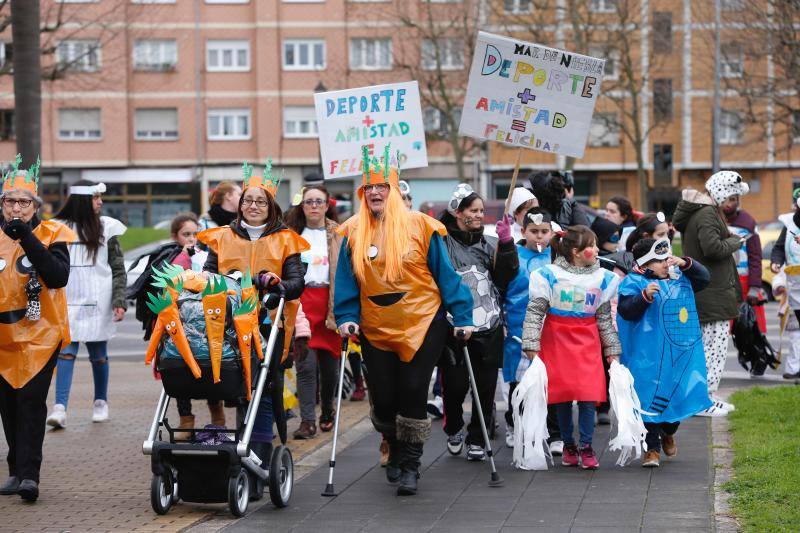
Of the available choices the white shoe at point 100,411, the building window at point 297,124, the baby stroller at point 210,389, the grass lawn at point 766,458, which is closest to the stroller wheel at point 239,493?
the baby stroller at point 210,389

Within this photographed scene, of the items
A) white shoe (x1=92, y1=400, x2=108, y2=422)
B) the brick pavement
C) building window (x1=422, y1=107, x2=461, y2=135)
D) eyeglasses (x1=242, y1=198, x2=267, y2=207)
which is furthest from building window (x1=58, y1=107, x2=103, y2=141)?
eyeglasses (x1=242, y1=198, x2=267, y2=207)

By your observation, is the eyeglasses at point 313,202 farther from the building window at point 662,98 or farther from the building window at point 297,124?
the building window at point 297,124

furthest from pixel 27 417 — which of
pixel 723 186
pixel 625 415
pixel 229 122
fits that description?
pixel 229 122

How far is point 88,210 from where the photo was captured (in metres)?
10.2

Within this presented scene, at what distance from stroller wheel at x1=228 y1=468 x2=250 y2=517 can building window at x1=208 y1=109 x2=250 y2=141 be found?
156ft

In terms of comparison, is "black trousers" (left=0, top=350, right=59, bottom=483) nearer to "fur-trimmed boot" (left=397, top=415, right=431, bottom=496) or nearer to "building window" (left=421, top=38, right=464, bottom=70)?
"fur-trimmed boot" (left=397, top=415, right=431, bottom=496)

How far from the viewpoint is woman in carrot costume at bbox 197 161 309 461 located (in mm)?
7574

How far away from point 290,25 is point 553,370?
46.8 m

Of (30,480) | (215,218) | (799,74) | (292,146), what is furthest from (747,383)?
(292,146)

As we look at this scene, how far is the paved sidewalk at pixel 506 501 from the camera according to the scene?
6621 mm

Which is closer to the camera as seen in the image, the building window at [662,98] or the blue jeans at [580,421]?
the blue jeans at [580,421]

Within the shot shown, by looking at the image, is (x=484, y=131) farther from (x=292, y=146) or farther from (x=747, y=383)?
(x=292, y=146)

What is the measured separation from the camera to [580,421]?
823 centimetres

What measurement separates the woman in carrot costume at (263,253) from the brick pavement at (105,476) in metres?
0.60
